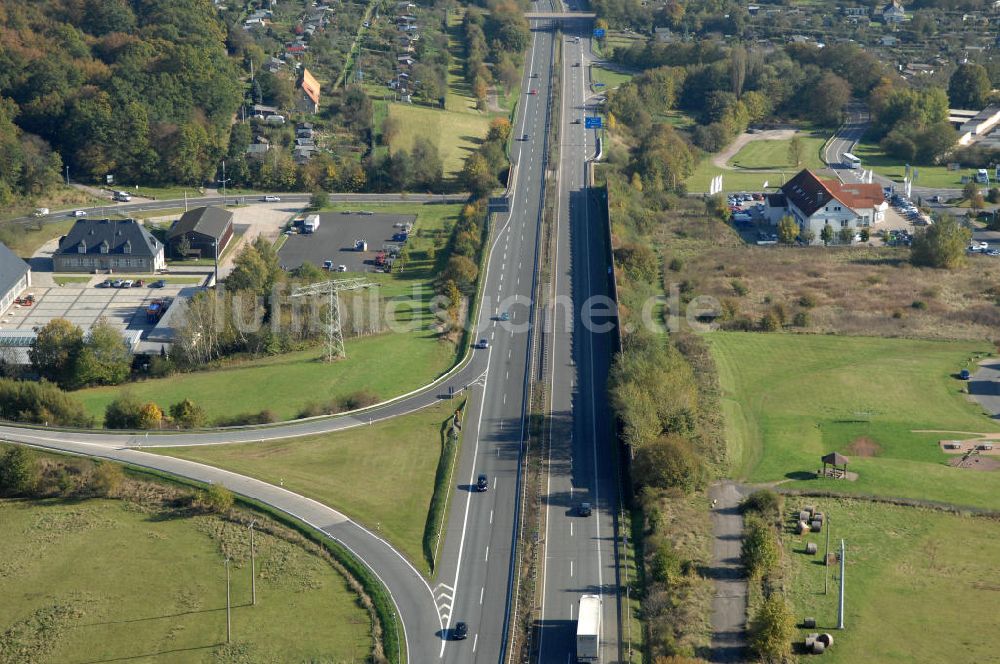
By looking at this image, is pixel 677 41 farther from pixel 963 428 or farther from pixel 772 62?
pixel 963 428

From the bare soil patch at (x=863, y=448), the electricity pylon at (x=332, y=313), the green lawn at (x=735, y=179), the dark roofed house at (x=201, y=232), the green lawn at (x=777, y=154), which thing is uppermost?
the green lawn at (x=777, y=154)

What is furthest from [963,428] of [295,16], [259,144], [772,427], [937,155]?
[295,16]

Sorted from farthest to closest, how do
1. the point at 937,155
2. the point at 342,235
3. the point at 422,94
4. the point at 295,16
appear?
the point at 295,16
the point at 422,94
the point at 937,155
the point at 342,235

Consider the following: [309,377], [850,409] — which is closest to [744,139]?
[850,409]

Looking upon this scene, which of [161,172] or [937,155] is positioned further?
[937,155]

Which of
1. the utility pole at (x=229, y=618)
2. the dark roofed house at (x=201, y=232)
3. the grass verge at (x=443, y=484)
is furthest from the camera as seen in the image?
the dark roofed house at (x=201, y=232)

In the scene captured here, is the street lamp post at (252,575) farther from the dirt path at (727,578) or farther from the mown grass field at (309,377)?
the dirt path at (727,578)

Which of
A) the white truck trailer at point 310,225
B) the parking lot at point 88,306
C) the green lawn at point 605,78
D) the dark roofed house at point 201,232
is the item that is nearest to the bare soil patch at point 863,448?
the parking lot at point 88,306

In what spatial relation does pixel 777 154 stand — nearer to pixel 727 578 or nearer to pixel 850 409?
pixel 850 409
